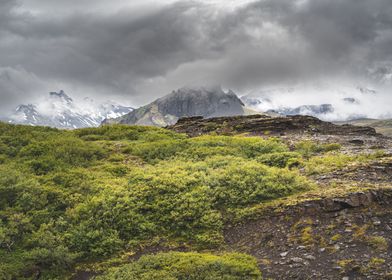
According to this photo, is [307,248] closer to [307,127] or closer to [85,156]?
[85,156]

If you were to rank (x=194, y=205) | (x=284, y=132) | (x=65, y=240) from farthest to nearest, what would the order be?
1. (x=284, y=132)
2. (x=194, y=205)
3. (x=65, y=240)

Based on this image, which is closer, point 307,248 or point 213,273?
point 213,273

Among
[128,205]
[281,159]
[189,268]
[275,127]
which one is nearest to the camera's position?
[189,268]

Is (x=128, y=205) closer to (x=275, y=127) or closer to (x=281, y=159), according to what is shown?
(x=281, y=159)

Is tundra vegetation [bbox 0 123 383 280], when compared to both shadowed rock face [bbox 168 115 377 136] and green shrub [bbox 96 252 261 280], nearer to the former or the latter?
green shrub [bbox 96 252 261 280]

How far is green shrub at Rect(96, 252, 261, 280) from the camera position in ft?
41.4

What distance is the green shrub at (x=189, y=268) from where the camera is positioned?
12609 mm

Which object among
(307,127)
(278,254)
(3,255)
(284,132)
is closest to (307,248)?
(278,254)

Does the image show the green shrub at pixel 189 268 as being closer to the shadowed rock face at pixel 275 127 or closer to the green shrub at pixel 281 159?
the green shrub at pixel 281 159

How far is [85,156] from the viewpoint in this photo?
87.1 ft

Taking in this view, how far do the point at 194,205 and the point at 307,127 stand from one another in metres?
28.4

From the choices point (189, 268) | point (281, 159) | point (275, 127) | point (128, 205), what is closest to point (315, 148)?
point (281, 159)

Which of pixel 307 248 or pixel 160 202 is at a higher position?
pixel 160 202

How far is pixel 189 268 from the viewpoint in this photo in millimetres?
13102
